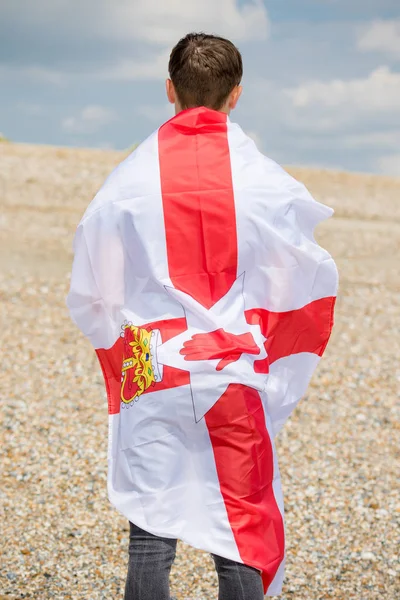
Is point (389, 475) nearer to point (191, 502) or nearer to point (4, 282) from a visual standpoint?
point (191, 502)

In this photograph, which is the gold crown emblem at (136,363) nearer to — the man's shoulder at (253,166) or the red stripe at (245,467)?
the red stripe at (245,467)

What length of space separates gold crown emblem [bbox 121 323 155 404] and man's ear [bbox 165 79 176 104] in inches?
31.4

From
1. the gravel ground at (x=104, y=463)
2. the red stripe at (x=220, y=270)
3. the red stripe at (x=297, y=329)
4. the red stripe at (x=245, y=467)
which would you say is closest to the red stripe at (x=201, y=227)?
the red stripe at (x=220, y=270)

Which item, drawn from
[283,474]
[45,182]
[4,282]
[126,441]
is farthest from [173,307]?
[45,182]

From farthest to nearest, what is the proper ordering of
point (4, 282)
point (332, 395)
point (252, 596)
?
point (4, 282) → point (332, 395) → point (252, 596)

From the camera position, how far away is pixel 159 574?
8.02ft

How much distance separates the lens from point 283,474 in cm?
548

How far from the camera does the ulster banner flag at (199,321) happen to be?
8.04ft

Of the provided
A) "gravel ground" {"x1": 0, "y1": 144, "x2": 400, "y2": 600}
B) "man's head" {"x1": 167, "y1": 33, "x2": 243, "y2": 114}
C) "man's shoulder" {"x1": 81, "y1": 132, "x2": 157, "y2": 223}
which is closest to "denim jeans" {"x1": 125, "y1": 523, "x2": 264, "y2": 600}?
"man's shoulder" {"x1": 81, "y1": 132, "x2": 157, "y2": 223}

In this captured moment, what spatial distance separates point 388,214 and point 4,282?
9.84 meters

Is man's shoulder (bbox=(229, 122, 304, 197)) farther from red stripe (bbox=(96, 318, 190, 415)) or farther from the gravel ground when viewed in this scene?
the gravel ground

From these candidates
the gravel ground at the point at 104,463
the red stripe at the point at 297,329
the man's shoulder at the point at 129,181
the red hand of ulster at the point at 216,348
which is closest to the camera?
the red hand of ulster at the point at 216,348

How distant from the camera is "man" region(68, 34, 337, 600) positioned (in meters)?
2.45

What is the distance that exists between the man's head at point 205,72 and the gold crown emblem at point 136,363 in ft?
2.59
